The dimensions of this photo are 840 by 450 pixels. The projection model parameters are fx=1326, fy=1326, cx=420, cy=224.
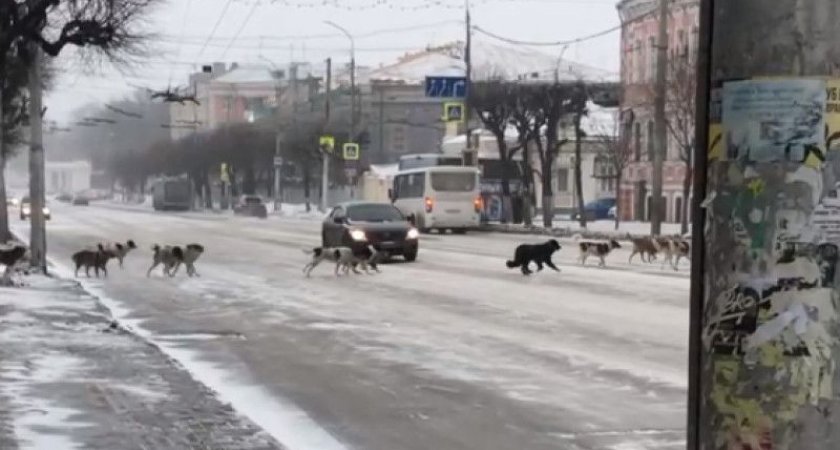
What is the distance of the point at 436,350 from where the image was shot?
1445 cm

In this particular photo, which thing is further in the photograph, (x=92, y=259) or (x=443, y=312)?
(x=92, y=259)

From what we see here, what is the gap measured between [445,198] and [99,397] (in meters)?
41.3

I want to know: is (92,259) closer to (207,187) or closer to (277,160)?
(277,160)

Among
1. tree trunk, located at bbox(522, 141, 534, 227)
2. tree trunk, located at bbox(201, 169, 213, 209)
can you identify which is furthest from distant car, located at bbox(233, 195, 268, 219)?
tree trunk, located at bbox(522, 141, 534, 227)

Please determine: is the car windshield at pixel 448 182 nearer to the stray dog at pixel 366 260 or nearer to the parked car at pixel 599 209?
the parked car at pixel 599 209

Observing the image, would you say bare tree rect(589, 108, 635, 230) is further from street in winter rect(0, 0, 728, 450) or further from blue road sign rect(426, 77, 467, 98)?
blue road sign rect(426, 77, 467, 98)

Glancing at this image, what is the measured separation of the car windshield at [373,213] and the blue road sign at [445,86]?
781 inches

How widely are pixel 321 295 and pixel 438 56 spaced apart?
299 ft

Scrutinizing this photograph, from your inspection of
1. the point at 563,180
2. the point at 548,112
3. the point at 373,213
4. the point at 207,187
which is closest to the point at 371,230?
the point at 373,213

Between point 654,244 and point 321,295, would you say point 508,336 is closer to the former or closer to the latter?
point 321,295

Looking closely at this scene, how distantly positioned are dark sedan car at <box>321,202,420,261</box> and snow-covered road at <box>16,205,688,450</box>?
2958 mm

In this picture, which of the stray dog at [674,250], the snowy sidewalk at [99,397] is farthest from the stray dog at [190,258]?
the stray dog at [674,250]

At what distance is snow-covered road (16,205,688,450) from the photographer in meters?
9.90

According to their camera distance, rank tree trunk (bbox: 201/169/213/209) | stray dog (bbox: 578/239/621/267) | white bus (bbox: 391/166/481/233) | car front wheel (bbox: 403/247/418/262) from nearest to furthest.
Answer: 1. stray dog (bbox: 578/239/621/267)
2. car front wheel (bbox: 403/247/418/262)
3. white bus (bbox: 391/166/481/233)
4. tree trunk (bbox: 201/169/213/209)
